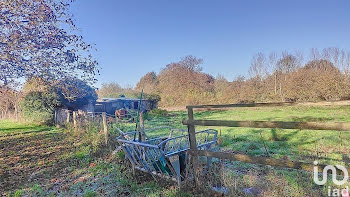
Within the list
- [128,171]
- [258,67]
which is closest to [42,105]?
[128,171]

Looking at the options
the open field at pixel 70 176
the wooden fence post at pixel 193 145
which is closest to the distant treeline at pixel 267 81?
the open field at pixel 70 176

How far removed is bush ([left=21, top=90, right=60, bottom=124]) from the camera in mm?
16516

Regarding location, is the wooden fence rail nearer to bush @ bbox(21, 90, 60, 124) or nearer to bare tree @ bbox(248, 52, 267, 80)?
bush @ bbox(21, 90, 60, 124)

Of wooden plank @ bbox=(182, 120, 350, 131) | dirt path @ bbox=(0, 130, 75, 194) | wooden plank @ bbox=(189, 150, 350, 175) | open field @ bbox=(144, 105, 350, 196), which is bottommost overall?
dirt path @ bbox=(0, 130, 75, 194)

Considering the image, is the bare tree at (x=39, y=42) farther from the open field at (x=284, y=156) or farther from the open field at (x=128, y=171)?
the open field at (x=284, y=156)

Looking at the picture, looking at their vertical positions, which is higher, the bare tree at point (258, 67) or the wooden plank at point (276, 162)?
the bare tree at point (258, 67)

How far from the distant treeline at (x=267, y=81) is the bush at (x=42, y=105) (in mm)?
7890

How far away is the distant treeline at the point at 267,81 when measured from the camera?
59.3 ft

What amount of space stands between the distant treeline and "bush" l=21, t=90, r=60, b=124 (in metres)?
7.89

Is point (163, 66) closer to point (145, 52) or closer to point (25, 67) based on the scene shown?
point (145, 52)

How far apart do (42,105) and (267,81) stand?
23340 millimetres

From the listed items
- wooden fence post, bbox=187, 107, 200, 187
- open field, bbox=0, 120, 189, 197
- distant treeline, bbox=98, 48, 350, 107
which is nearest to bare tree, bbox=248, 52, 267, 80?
distant treeline, bbox=98, 48, 350, 107

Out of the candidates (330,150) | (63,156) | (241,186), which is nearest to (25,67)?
(63,156)

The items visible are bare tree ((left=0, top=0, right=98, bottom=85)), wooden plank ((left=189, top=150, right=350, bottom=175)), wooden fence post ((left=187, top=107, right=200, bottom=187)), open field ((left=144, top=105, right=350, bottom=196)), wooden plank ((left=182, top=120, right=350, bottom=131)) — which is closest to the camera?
wooden plank ((left=182, top=120, right=350, bottom=131))
